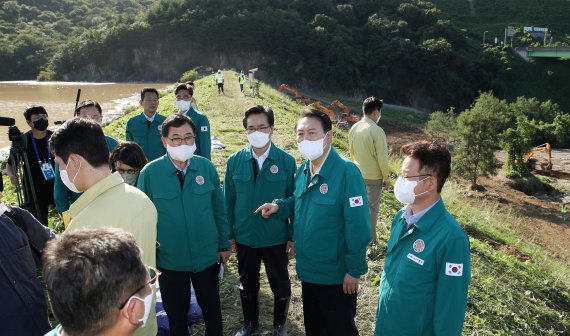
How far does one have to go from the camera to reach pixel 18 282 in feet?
7.18

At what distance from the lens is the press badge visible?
470cm

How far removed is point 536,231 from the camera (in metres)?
16.0

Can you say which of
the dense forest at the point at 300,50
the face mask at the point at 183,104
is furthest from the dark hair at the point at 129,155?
the dense forest at the point at 300,50

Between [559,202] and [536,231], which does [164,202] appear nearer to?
[536,231]

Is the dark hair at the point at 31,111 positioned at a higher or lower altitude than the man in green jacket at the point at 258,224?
higher

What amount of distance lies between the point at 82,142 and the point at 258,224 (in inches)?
67.6

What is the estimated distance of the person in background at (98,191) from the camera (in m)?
2.21

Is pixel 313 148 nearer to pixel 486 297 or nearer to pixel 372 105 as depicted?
pixel 372 105

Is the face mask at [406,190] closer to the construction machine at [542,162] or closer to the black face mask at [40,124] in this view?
the black face mask at [40,124]

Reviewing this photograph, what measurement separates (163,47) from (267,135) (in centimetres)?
6203

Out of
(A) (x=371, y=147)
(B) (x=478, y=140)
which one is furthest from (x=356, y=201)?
(B) (x=478, y=140)

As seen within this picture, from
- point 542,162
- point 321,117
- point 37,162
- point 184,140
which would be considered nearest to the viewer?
point 184,140

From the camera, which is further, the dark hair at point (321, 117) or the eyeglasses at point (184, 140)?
the dark hair at point (321, 117)

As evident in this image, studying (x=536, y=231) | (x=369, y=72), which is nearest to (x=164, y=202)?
(x=536, y=231)
